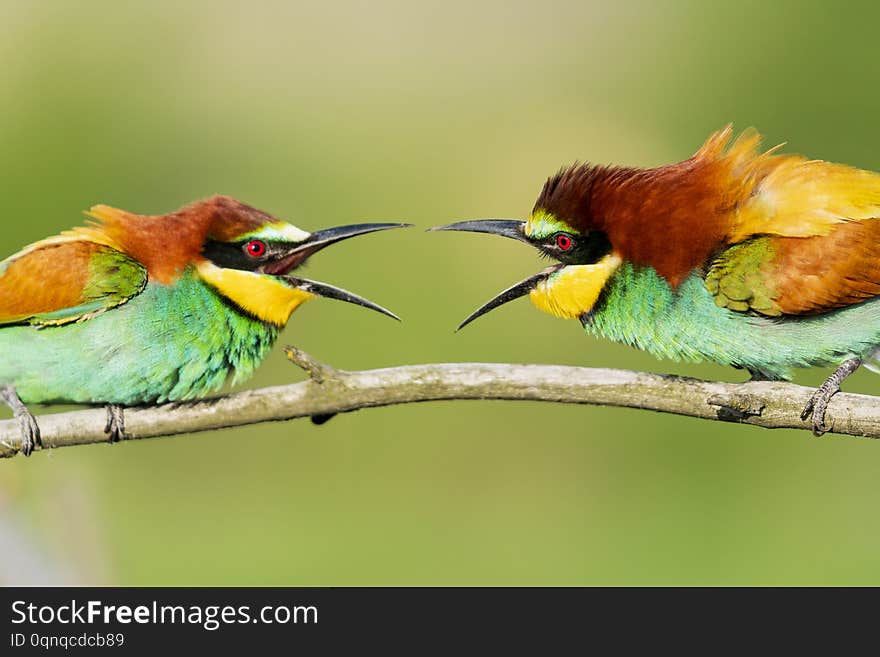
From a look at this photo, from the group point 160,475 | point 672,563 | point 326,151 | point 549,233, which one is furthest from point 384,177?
point 549,233

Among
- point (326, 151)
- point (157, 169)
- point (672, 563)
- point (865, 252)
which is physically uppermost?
point (326, 151)

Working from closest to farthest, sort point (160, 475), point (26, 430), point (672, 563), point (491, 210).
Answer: point (26, 430) → point (672, 563) → point (491, 210) → point (160, 475)

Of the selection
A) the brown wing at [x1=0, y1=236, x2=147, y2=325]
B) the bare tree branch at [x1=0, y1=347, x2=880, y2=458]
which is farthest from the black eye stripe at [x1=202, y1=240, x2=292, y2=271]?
the bare tree branch at [x1=0, y1=347, x2=880, y2=458]

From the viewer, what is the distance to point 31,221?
5.64 metres

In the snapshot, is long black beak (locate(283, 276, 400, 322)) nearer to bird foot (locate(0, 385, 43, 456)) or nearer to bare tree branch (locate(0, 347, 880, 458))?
bare tree branch (locate(0, 347, 880, 458))

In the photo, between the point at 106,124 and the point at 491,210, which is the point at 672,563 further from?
the point at 106,124

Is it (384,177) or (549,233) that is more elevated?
(384,177)

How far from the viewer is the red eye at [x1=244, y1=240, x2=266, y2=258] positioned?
286 cm

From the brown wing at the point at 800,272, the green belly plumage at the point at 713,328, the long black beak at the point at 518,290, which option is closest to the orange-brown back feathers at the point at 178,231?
the long black beak at the point at 518,290

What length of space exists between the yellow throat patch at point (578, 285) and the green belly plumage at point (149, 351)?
0.74 meters

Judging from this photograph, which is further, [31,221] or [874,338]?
[31,221]

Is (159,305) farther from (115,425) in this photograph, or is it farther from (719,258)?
(719,258)

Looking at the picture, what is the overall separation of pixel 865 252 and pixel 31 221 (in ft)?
13.7

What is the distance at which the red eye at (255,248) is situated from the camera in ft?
9.39
